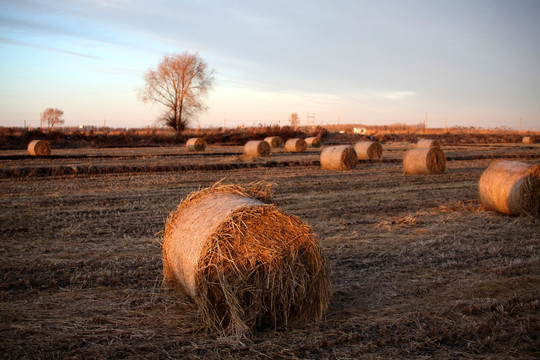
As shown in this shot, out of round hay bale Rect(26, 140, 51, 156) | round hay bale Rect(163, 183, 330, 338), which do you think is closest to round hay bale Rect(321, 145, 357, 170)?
round hay bale Rect(163, 183, 330, 338)

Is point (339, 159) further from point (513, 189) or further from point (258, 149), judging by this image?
point (513, 189)

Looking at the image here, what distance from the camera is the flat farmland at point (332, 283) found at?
416 centimetres

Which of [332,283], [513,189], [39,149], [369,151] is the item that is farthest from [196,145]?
[332,283]

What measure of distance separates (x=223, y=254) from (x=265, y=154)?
22030 millimetres

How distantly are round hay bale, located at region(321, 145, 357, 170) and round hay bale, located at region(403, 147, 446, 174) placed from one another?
2444 millimetres

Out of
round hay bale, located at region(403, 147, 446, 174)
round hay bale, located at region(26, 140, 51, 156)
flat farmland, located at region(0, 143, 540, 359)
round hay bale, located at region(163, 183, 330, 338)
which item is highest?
round hay bale, located at region(26, 140, 51, 156)

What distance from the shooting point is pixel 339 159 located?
1892cm

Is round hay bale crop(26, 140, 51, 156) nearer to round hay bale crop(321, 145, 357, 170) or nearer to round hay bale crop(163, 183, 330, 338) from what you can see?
round hay bale crop(321, 145, 357, 170)

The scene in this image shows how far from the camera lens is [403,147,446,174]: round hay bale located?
17.2 meters

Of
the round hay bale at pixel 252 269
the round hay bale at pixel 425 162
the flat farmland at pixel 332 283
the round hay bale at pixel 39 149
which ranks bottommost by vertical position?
the flat farmland at pixel 332 283

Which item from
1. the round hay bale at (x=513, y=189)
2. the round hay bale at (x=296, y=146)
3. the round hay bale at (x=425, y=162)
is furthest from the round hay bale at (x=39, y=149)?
the round hay bale at (x=513, y=189)

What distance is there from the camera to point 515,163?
10.5 meters

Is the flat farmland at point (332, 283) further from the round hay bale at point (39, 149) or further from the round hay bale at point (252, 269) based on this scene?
the round hay bale at point (39, 149)

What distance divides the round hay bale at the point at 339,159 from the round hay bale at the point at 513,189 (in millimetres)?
8728
